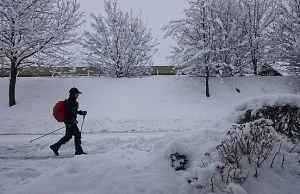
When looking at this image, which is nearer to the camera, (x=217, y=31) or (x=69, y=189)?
(x=69, y=189)

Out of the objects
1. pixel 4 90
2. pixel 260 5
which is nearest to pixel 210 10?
pixel 260 5

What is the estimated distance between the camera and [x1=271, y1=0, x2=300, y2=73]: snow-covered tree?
16.9 metres

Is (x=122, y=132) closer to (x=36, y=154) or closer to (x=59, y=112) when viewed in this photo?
(x=36, y=154)

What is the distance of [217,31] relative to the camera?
56.6 ft

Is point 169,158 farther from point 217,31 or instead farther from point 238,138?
point 217,31

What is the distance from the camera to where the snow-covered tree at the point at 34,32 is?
560 inches

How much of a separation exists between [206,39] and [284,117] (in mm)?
12630

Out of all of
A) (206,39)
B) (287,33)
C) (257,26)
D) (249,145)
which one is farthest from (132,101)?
(249,145)

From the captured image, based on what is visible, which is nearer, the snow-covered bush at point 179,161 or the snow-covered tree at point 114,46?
the snow-covered bush at point 179,161

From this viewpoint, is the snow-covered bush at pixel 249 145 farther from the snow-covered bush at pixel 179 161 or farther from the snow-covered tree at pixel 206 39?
the snow-covered tree at pixel 206 39

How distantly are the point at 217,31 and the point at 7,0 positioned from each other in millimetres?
12205

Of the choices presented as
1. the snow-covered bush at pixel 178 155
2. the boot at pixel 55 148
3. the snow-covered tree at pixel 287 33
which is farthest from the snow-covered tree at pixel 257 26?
the snow-covered bush at pixel 178 155

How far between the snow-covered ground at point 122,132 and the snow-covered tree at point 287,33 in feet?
5.34

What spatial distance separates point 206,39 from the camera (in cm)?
1677
